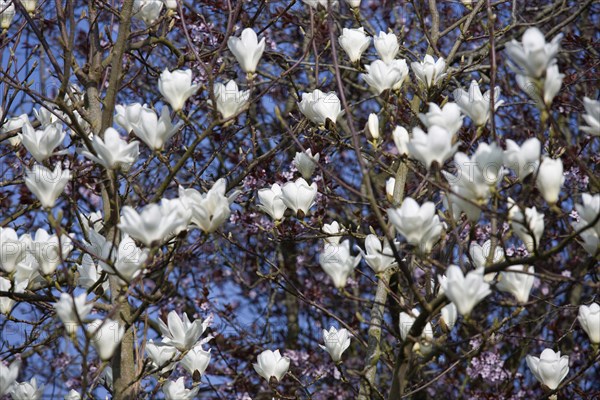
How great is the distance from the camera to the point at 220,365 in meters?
6.14

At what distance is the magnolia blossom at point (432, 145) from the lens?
6.86 ft

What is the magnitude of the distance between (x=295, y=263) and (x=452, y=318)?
400 centimetres

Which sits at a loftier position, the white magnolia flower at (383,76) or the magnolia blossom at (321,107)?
the magnolia blossom at (321,107)

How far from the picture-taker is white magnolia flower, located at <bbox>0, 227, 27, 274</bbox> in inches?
100

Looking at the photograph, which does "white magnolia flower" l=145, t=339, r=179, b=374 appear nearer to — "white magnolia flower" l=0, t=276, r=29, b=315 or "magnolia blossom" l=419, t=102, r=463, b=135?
"white magnolia flower" l=0, t=276, r=29, b=315

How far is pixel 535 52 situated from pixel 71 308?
1.30 meters

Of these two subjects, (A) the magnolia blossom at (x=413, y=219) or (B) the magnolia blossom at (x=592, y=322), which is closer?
(A) the magnolia blossom at (x=413, y=219)

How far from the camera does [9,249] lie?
8.38ft

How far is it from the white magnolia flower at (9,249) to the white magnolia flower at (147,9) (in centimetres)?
111

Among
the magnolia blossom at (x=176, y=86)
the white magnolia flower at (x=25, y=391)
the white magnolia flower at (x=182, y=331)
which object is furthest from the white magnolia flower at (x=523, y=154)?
the white magnolia flower at (x=25, y=391)

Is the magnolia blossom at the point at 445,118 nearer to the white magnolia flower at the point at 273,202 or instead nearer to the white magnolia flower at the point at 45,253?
the white magnolia flower at the point at 273,202

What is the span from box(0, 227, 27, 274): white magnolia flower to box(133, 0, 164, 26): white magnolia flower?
3.63ft

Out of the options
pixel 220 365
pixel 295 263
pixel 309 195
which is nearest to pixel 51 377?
pixel 220 365

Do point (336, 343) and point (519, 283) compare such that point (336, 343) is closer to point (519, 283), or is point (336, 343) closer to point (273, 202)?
point (273, 202)
